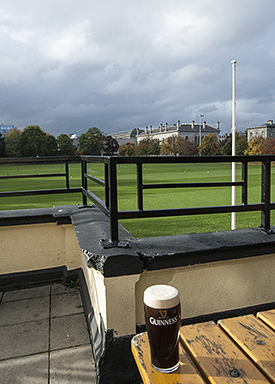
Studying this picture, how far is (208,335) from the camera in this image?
4.29 feet

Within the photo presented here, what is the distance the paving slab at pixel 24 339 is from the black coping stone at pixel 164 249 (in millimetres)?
972

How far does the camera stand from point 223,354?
46.8 inches

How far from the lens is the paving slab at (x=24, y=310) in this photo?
9.64 feet

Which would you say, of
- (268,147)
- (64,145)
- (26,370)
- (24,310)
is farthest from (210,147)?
(26,370)

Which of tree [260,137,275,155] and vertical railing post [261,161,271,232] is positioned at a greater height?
tree [260,137,275,155]

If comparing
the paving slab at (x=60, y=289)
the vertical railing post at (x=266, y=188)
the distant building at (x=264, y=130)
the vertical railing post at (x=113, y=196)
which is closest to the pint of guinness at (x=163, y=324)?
the vertical railing post at (x=113, y=196)

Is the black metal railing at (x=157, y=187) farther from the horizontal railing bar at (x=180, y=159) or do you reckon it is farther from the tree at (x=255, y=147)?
the tree at (x=255, y=147)

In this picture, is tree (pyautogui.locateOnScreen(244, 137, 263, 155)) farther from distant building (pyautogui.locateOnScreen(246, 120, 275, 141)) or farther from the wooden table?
the wooden table

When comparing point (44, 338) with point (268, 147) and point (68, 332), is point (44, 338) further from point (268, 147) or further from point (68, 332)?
point (268, 147)

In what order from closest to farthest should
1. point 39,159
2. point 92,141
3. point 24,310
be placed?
point 24,310
point 39,159
point 92,141

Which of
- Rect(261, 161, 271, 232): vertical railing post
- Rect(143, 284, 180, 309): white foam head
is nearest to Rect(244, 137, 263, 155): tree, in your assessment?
Rect(261, 161, 271, 232): vertical railing post

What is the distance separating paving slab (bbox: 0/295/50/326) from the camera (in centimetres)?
294

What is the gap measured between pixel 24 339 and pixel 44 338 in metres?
0.17

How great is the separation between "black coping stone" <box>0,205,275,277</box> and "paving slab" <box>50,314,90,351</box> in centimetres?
92
